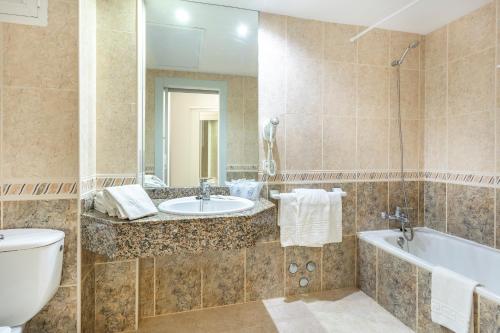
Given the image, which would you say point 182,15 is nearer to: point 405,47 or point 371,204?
point 405,47

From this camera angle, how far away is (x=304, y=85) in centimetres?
214

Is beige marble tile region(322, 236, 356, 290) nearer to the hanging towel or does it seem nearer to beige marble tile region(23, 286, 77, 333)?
the hanging towel

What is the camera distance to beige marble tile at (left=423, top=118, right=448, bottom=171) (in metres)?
2.25

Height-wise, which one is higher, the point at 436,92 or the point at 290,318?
the point at 436,92

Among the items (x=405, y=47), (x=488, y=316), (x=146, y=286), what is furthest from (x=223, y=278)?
(x=405, y=47)

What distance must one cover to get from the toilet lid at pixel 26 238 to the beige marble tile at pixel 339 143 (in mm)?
1842

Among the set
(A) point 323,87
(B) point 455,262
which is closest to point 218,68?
(A) point 323,87

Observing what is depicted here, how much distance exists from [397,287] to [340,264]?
480mm

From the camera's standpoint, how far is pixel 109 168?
5.61ft

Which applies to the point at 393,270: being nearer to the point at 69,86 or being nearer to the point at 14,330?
the point at 14,330

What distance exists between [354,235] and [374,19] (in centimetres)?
179

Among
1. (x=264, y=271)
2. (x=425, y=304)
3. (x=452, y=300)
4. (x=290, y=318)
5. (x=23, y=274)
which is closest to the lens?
(x=23, y=274)

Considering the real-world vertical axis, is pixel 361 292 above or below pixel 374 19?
below

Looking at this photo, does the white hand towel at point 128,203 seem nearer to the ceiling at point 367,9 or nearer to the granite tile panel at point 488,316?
the ceiling at point 367,9
